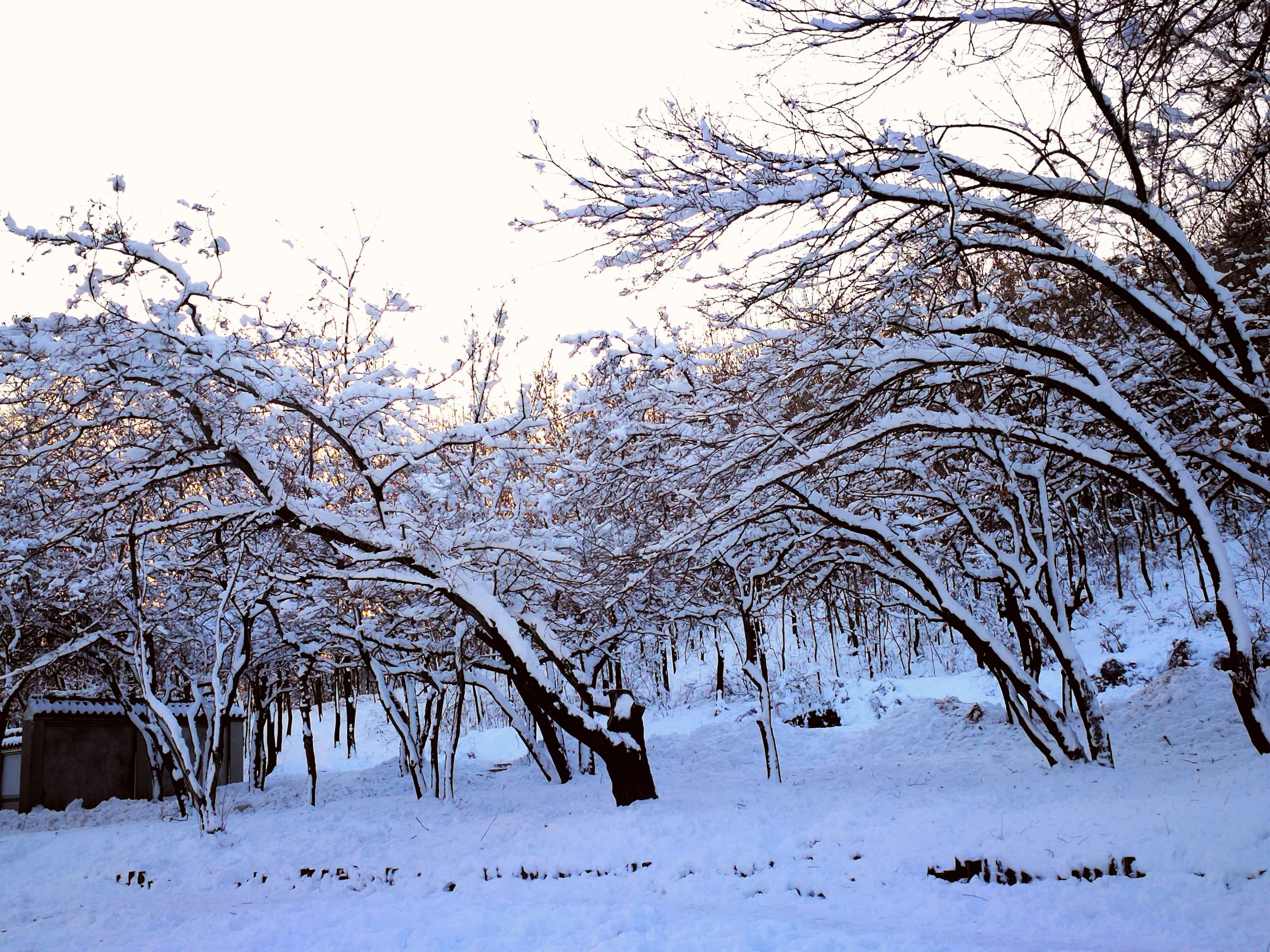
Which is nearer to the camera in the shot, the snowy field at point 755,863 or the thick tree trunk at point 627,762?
the snowy field at point 755,863

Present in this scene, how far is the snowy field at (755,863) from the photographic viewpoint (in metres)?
5.11

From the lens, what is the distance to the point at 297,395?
916 cm

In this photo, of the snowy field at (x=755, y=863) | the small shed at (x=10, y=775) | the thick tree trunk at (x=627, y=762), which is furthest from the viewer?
the small shed at (x=10, y=775)

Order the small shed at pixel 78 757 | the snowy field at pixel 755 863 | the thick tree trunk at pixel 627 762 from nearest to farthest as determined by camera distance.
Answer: the snowy field at pixel 755 863 < the thick tree trunk at pixel 627 762 < the small shed at pixel 78 757

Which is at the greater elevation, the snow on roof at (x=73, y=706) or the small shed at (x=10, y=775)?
the snow on roof at (x=73, y=706)

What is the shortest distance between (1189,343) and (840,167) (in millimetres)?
3502

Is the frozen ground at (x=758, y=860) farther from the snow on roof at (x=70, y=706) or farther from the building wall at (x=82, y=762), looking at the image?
the snow on roof at (x=70, y=706)

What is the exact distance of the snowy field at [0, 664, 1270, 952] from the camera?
5113 millimetres

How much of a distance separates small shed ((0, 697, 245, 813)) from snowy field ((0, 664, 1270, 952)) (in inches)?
209

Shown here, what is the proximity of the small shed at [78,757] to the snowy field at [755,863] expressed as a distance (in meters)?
5.31

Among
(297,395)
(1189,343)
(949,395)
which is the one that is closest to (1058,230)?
(1189,343)

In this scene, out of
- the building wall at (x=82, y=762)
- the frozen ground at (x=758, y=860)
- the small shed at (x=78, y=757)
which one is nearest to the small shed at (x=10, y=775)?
the small shed at (x=78, y=757)

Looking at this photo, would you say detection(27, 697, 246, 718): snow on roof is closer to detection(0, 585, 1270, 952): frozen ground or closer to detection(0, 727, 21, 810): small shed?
detection(0, 727, 21, 810): small shed

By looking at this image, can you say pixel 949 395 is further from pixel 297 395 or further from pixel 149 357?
pixel 149 357
